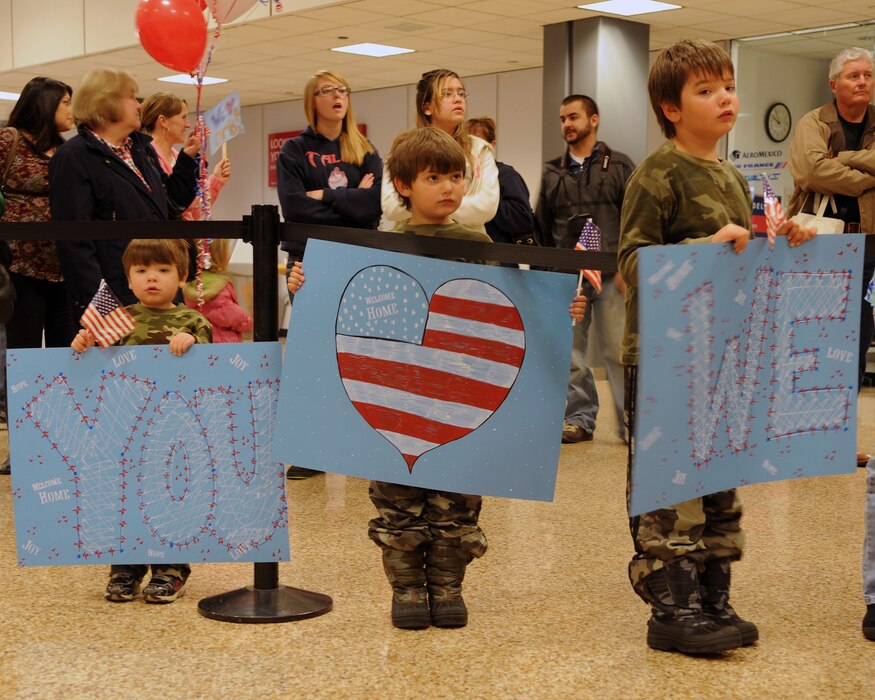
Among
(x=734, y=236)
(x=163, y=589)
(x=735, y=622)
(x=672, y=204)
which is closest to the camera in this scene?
(x=734, y=236)

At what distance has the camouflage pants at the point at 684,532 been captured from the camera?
244 cm

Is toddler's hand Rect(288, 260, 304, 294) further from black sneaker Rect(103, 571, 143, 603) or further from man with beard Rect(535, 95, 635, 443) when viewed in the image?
man with beard Rect(535, 95, 635, 443)

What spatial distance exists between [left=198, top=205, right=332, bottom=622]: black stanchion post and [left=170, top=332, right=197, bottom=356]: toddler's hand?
0.16 meters

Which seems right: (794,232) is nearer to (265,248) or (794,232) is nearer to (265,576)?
(265,248)

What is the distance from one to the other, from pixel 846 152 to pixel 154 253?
2.90 metres

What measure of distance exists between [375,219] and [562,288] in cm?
199

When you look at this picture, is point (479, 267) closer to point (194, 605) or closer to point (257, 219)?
point (257, 219)

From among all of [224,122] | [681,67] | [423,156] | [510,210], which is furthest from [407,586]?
[510,210]

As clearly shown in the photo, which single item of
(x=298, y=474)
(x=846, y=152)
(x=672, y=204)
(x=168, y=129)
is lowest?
(x=298, y=474)

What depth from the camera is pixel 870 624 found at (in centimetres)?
257

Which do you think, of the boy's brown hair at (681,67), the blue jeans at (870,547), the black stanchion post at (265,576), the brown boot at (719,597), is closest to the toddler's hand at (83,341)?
the black stanchion post at (265,576)

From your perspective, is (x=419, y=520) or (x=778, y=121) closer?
(x=419, y=520)

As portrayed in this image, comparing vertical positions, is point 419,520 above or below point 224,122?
A: below

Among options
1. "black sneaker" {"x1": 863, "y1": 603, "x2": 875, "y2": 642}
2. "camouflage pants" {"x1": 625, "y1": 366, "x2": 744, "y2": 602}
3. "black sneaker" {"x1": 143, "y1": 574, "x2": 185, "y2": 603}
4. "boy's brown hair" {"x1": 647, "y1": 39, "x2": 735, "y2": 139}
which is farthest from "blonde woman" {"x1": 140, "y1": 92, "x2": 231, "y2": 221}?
"black sneaker" {"x1": 863, "y1": 603, "x2": 875, "y2": 642}
